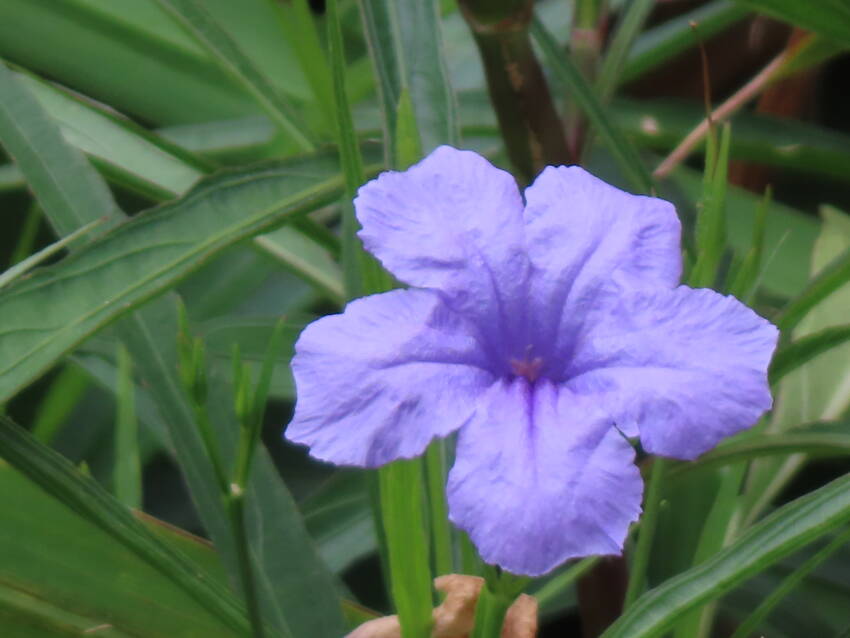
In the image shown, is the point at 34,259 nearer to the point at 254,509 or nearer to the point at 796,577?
the point at 254,509

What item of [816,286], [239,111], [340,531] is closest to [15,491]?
[340,531]

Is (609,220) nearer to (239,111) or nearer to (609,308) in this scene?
(609,308)

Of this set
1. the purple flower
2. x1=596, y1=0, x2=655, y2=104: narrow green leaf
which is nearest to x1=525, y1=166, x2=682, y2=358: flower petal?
the purple flower

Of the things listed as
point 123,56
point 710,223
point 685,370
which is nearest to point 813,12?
point 710,223

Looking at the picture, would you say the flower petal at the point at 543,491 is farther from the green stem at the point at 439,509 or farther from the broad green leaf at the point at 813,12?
the broad green leaf at the point at 813,12

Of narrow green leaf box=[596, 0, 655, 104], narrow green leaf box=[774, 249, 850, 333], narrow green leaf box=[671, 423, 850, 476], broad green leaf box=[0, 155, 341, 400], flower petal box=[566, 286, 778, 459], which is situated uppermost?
flower petal box=[566, 286, 778, 459]

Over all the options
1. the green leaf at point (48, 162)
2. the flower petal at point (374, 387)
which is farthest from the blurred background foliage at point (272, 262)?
the flower petal at point (374, 387)

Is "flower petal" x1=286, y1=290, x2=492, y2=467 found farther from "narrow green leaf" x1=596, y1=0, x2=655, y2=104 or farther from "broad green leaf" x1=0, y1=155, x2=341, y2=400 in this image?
"narrow green leaf" x1=596, y1=0, x2=655, y2=104
